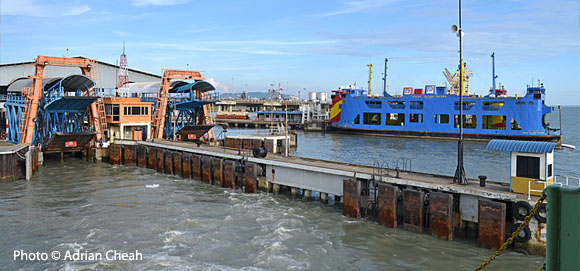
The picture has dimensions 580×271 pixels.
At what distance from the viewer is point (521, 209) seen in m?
20.0

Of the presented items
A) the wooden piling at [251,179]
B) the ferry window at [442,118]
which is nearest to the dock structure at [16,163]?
the wooden piling at [251,179]

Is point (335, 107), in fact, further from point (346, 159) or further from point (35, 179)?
point (35, 179)

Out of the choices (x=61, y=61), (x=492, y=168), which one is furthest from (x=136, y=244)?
(x=492, y=168)

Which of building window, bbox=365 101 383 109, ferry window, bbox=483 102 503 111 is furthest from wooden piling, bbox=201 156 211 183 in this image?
building window, bbox=365 101 383 109

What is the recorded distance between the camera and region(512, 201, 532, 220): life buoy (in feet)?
65.0

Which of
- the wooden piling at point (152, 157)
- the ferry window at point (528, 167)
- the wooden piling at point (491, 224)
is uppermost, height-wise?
the ferry window at point (528, 167)

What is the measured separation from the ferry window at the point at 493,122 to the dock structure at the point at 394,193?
214 feet

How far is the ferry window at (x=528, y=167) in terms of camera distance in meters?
21.2

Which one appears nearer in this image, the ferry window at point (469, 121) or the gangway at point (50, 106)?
the gangway at point (50, 106)

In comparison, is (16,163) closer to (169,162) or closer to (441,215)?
(169,162)

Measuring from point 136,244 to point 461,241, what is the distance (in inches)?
618

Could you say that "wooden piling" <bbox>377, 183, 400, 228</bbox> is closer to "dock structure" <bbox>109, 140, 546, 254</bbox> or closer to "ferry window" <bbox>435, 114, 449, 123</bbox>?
"dock structure" <bbox>109, 140, 546, 254</bbox>

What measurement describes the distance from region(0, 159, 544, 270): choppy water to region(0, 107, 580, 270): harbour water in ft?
0.16

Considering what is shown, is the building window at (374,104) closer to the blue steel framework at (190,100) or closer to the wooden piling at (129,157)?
the blue steel framework at (190,100)
